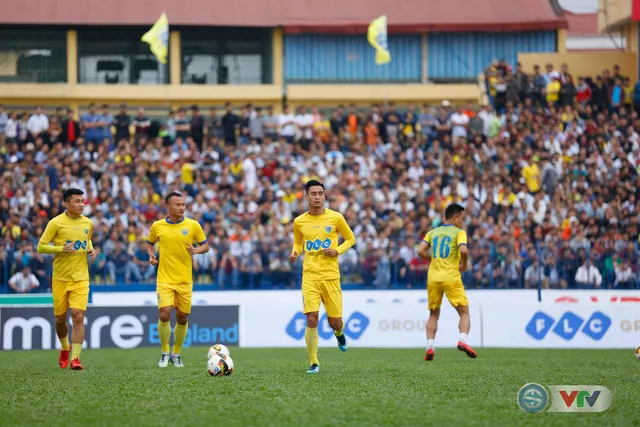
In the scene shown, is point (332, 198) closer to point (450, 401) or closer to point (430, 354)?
point (430, 354)

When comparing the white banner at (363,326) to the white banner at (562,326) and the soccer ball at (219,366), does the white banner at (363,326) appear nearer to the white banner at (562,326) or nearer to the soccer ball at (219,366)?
the white banner at (562,326)

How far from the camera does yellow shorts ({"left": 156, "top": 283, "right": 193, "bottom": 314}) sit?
568 inches

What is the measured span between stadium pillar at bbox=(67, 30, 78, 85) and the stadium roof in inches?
18.5

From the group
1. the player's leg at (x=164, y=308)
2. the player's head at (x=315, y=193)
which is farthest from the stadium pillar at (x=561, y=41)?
the player's head at (x=315, y=193)

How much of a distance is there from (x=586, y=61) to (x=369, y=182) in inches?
488

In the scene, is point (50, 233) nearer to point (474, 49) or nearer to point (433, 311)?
point (433, 311)

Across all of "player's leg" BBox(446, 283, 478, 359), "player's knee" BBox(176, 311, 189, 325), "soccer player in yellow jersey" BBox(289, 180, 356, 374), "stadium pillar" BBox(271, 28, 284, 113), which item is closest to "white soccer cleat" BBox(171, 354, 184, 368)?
"player's knee" BBox(176, 311, 189, 325)

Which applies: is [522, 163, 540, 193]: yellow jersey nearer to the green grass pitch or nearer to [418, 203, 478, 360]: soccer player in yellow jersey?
the green grass pitch

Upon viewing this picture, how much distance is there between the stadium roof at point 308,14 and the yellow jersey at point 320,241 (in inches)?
983

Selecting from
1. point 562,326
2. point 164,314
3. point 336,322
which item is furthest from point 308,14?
point 336,322

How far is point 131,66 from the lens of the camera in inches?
1457

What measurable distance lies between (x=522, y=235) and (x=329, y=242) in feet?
39.9

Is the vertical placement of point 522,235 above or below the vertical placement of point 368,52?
below

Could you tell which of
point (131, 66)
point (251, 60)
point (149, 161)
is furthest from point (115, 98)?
point (149, 161)
